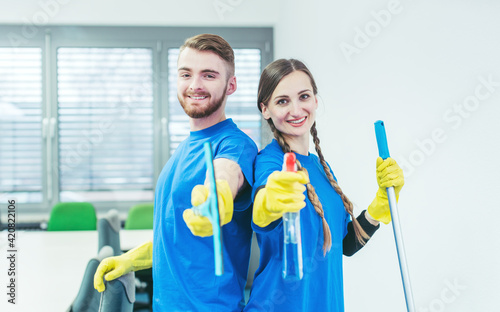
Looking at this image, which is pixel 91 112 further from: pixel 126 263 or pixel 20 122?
pixel 126 263

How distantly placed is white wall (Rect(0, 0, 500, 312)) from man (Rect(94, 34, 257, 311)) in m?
0.61

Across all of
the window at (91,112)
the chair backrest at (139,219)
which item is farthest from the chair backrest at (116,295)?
the window at (91,112)

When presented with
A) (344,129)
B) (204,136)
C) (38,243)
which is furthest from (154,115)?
(204,136)

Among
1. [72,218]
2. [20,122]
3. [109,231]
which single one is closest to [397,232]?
[109,231]

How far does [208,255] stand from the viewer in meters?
0.88

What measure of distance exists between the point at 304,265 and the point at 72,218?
286cm

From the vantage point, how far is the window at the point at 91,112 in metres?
3.77

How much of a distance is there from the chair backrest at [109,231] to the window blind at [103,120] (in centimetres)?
175

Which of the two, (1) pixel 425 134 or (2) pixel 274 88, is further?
(1) pixel 425 134

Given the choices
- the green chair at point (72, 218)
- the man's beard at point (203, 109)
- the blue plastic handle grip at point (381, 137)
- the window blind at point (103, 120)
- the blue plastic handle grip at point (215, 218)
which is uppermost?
the window blind at point (103, 120)

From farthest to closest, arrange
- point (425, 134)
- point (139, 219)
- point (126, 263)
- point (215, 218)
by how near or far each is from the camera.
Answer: point (139, 219) < point (425, 134) < point (126, 263) < point (215, 218)

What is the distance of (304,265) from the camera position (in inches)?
34.4

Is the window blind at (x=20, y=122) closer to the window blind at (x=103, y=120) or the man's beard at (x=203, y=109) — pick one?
the window blind at (x=103, y=120)

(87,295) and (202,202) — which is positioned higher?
(202,202)
